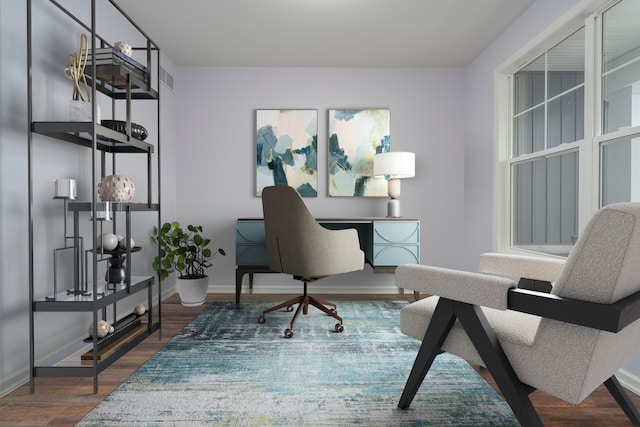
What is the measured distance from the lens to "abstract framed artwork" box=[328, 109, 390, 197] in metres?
3.78

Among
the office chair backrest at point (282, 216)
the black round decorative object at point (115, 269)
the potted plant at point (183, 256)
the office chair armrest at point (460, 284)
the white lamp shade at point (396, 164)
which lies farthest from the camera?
the white lamp shade at point (396, 164)

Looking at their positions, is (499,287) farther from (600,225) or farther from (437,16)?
(437,16)

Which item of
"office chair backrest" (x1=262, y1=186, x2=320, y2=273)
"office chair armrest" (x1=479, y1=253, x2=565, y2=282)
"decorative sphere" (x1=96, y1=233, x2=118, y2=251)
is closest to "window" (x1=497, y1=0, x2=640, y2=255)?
"office chair armrest" (x1=479, y1=253, x2=565, y2=282)

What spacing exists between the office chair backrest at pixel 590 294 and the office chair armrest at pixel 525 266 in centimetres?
43

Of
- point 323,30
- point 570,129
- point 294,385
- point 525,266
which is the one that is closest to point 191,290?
point 294,385

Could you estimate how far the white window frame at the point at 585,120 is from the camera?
6.83ft

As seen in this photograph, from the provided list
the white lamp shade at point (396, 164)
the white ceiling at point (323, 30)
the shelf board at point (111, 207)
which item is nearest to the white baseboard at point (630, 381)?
the white lamp shade at point (396, 164)

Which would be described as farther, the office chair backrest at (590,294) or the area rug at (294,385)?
the area rug at (294,385)

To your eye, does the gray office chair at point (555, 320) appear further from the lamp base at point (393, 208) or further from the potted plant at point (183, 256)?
the potted plant at point (183, 256)

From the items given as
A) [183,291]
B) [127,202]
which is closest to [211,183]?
[183,291]

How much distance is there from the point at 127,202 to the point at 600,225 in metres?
2.11

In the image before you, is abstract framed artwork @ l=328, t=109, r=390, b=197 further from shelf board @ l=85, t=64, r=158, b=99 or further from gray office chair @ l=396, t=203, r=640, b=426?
gray office chair @ l=396, t=203, r=640, b=426

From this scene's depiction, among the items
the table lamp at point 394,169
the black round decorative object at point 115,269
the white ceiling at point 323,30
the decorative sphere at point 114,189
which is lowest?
the black round decorative object at point 115,269

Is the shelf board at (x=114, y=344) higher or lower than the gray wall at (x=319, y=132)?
lower
